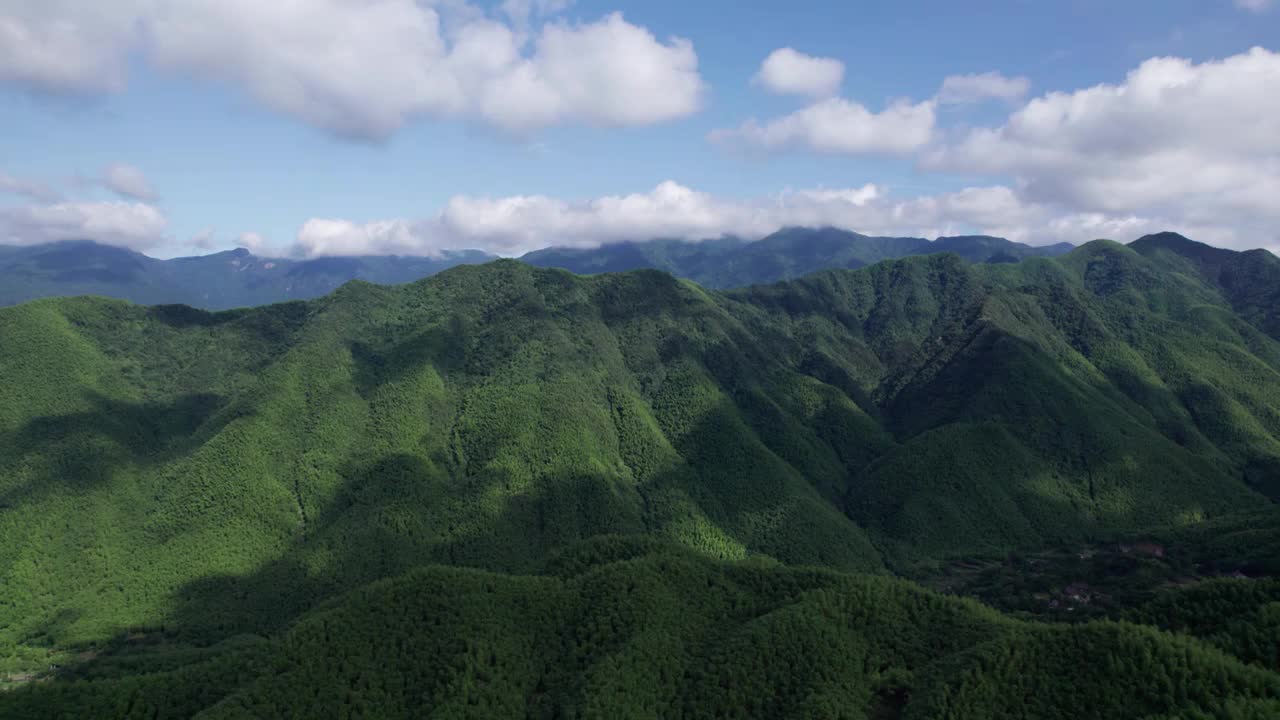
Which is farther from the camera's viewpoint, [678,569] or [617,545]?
[617,545]

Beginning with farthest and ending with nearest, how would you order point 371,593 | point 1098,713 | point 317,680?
point 371,593, point 317,680, point 1098,713

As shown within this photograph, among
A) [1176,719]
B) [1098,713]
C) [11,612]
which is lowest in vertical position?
[11,612]

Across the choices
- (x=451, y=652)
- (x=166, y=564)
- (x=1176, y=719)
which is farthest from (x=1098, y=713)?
(x=166, y=564)

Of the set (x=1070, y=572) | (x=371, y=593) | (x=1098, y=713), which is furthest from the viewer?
(x=1070, y=572)

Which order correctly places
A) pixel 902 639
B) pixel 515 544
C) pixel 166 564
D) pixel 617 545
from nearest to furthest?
1. pixel 902 639
2. pixel 617 545
3. pixel 166 564
4. pixel 515 544

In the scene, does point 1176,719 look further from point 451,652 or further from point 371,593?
point 371,593

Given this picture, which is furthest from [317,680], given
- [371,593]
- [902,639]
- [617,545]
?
[902,639]

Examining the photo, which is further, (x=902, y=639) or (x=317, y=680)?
(x=902, y=639)

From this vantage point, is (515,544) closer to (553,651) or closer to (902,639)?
(553,651)

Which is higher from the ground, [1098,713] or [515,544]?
[1098,713]
